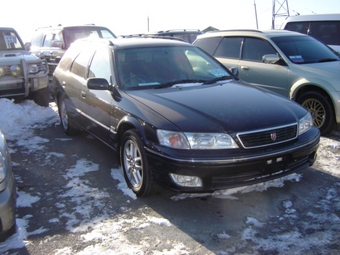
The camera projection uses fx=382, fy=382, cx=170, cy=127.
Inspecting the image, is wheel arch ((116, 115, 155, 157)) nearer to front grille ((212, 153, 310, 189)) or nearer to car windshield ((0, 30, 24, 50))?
front grille ((212, 153, 310, 189))

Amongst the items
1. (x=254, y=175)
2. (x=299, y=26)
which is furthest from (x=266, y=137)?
(x=299, y=26)

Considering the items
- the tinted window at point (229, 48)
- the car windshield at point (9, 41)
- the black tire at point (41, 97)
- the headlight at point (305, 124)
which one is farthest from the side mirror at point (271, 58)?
the car windshield at point (9, 41)

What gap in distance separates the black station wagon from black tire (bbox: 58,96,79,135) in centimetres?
72

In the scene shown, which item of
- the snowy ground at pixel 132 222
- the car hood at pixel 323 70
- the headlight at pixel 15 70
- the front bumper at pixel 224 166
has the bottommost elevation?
the snowy ground at pixel 132 222

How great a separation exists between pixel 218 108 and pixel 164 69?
119 cm

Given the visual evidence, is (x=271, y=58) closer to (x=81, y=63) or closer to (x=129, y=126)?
(x=81, y=63)

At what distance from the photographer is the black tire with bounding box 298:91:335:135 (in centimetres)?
591

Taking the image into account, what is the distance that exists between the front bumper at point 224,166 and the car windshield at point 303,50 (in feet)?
11.0

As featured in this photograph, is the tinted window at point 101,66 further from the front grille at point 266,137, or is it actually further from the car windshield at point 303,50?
the car windshield at point 303,50

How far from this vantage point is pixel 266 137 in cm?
357

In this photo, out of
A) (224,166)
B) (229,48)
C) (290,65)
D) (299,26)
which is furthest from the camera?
(299,26)

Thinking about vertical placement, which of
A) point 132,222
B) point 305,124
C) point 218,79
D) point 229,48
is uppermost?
point 229,48

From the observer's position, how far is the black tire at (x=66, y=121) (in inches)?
239

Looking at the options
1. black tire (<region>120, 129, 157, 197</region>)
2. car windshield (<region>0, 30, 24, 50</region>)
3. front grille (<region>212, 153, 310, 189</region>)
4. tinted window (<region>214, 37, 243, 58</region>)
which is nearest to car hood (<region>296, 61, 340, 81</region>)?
tinted window (<region>214, 37, 243, 58</region>)
